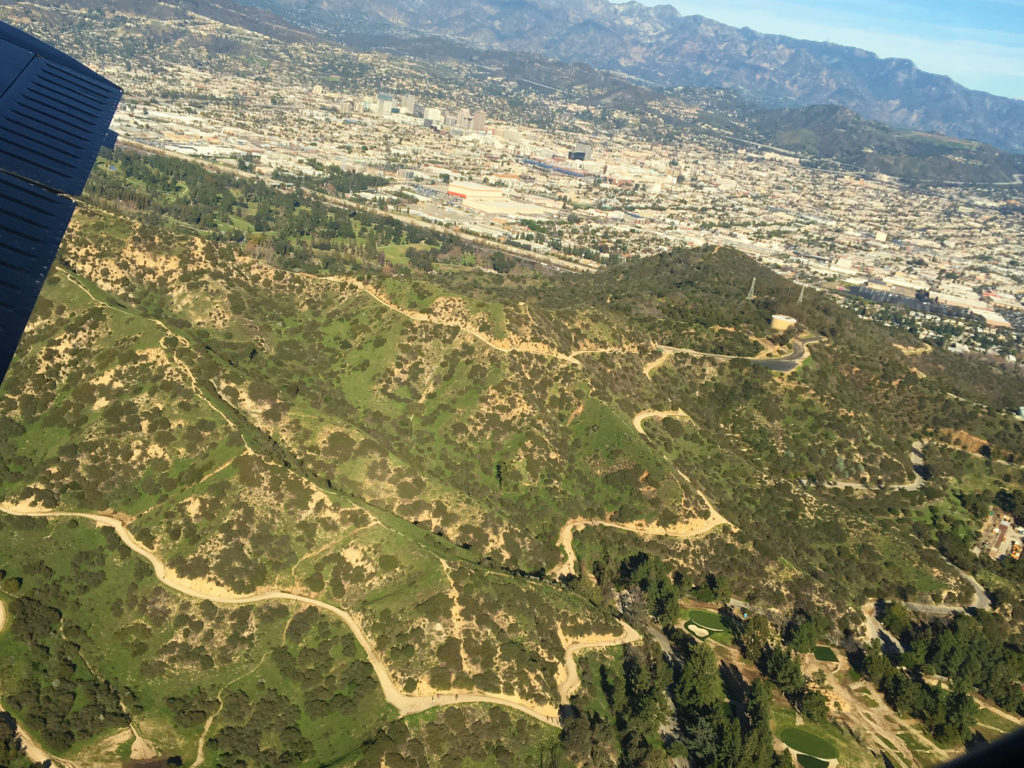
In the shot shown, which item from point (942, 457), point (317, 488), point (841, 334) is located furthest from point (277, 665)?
point (841, 334)

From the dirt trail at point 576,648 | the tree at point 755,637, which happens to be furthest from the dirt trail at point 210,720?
the tree at point 755,637

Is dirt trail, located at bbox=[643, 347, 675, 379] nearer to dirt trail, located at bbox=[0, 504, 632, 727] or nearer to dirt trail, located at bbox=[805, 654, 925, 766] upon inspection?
dirt trail, located at bbox=[805, 654, 925, 766]

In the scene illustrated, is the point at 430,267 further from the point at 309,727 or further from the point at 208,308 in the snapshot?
the point at 309,727

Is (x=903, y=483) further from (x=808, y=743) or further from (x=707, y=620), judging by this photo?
(x=808, y=743)

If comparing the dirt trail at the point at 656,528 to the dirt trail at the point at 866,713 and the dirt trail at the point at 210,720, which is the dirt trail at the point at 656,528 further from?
the dirt trail at the point at 210,720

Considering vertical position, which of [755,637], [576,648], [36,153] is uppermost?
[36,153]

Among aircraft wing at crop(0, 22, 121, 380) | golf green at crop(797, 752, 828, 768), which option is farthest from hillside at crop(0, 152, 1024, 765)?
aircraft wing at crop(0, 22, 121, 380)

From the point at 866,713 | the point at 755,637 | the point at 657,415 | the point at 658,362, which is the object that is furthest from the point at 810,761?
the point at 658,362
